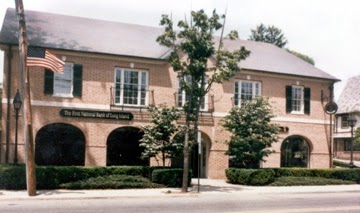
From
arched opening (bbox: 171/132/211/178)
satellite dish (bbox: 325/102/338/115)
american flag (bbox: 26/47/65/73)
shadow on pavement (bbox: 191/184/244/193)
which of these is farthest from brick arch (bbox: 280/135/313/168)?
american flag (bbox: 26/47/65/73)

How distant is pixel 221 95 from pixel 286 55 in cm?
749

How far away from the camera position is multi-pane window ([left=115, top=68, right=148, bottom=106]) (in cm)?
2444

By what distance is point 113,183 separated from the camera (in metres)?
20.0

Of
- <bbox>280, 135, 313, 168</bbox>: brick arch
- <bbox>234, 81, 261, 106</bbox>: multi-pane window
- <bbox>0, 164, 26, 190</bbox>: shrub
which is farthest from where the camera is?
<bbox>280, 135, 313, 168</bbox>: brick arch

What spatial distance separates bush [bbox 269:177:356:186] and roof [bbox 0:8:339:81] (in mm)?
6874

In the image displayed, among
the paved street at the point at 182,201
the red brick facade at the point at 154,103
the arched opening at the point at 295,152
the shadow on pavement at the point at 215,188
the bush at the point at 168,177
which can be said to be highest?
the red brick facade at the point at 154,103

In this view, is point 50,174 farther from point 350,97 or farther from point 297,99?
point 350,97

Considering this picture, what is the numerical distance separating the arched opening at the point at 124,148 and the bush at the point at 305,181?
7697 millimetres

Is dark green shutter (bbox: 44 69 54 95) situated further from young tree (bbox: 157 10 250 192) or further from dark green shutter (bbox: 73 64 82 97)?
young tree (bbox: 157 10 250 192)

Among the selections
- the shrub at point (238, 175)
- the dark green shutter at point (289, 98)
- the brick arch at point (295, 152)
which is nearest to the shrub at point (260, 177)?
the shrub at point (238, 175)

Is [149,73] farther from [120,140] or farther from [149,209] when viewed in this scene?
[149,209]

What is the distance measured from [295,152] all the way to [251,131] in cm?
721

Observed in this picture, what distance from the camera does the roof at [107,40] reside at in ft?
78.2

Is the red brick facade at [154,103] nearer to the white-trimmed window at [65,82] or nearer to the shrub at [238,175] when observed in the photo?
the white-trimmed window at [65,82]
